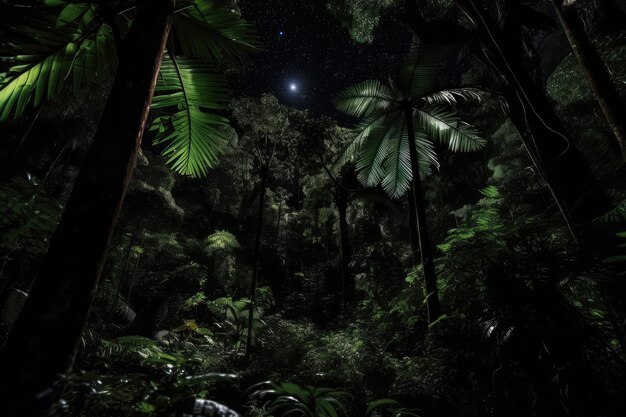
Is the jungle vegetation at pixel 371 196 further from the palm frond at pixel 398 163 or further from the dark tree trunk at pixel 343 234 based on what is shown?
the dark tree trunk at pixel 343 234

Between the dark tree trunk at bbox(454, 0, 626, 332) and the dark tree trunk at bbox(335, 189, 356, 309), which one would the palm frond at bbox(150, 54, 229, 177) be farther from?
the dark tree trunk at bbox(335, 189, 356, 309)

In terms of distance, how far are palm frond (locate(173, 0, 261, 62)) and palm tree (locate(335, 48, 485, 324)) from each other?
528 centimetres

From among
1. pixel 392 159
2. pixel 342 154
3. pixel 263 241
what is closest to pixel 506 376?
pixel 392 159

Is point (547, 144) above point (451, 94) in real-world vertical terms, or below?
below

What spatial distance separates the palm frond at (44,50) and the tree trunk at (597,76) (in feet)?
11.9

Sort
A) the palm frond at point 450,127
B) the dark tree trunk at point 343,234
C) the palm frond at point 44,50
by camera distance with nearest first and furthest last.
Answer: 1. the palm frond at point 44,50
2. the palm frond at point 450,127
3. the dark tree trunk at point 343,234

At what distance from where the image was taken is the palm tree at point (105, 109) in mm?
963

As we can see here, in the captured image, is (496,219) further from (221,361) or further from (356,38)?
(356,38)

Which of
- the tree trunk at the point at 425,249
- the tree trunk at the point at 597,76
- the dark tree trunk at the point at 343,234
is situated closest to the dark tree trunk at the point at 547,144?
the tree trunk at the point at 597,76

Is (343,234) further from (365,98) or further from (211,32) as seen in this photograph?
(211,32)

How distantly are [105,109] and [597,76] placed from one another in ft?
11.7

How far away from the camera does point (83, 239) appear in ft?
3.64

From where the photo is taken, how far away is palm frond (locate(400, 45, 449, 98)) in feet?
22.5

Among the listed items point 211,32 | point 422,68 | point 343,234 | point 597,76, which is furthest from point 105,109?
point 343,234
